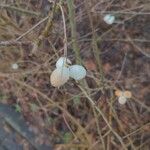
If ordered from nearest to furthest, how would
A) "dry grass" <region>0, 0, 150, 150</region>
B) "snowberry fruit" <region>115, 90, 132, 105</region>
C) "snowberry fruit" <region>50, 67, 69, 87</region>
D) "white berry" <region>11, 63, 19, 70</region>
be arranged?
"snowberry fruit" <region>50, 67, 69, 87</region>, "snowberry fruit" <region>115, 90, 132, 105</region>, "dry grass" <region>0, 0, 150, 150</region>, "white berry" <region>11, 63, 19, 70</region>

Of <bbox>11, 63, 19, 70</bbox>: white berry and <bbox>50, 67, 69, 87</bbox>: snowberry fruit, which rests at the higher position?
<bbox>50, 67, 69, 87</bbox>: snowberry fruit

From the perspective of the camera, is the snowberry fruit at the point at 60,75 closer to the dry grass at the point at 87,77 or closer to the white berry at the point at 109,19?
the dry grass at the point at 87,77

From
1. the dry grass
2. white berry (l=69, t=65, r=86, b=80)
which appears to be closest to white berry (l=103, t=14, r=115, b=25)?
the dry grass

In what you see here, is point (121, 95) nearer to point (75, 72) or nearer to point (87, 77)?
point (87, 77)

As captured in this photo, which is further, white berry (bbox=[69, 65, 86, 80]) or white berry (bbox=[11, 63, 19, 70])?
white berry (bbox=[11, 63, 19, 70])

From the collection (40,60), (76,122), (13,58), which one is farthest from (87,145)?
(13,58)

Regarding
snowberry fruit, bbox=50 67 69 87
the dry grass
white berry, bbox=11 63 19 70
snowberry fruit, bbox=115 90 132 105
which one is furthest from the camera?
white berry, bbox=11 63 19 70

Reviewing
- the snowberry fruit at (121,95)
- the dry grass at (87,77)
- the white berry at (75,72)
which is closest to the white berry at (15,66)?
the dry grass at (87,77)

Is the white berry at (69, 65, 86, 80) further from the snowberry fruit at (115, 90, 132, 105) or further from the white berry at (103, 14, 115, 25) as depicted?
the white berry at (103, 14, 115, 25)

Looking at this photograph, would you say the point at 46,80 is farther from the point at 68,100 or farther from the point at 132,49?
the point at 132,49

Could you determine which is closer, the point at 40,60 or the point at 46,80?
the point at 40,60

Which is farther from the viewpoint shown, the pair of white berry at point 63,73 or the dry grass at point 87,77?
the dry grass at point 87,77
